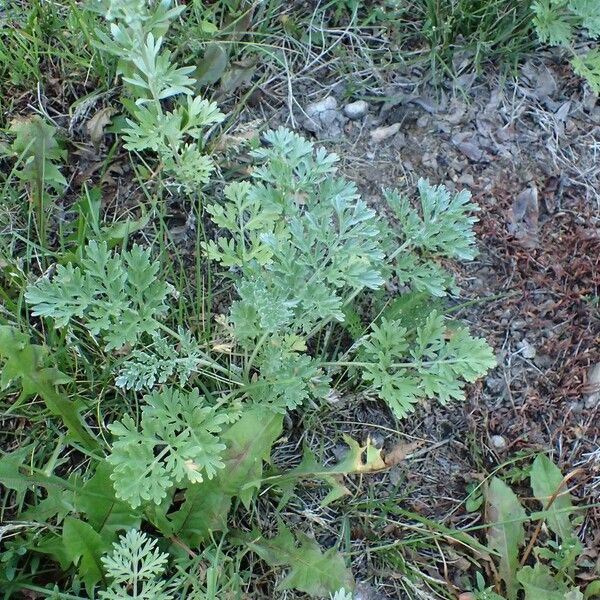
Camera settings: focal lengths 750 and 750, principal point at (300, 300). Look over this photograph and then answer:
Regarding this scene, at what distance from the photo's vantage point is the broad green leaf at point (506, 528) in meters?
2.75

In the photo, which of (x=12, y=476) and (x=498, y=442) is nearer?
(x=12, y=476)

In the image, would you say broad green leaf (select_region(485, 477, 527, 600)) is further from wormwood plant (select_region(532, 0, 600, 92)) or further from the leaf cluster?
wormwood plant (select_region(532, 0, 600, 92))

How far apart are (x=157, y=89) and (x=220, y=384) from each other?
1.06 meters

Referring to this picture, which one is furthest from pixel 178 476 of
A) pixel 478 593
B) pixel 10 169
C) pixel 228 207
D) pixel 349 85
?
pixel 349 85

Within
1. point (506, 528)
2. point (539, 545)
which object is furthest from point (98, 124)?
point (539, 545)

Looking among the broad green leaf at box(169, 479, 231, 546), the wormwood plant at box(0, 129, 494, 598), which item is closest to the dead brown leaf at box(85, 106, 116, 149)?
the wormwood plant at box(0, 129, 494, 598)

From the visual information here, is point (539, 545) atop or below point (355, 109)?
below

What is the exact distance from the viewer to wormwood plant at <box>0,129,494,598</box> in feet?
7.50

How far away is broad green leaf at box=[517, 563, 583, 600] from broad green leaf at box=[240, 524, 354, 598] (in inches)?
26.4

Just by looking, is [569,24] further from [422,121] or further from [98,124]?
[98,124]

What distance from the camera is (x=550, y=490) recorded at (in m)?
2.81

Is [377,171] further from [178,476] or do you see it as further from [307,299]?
[178,476]

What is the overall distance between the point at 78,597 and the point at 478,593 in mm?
1381

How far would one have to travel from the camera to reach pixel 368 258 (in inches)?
93.7
